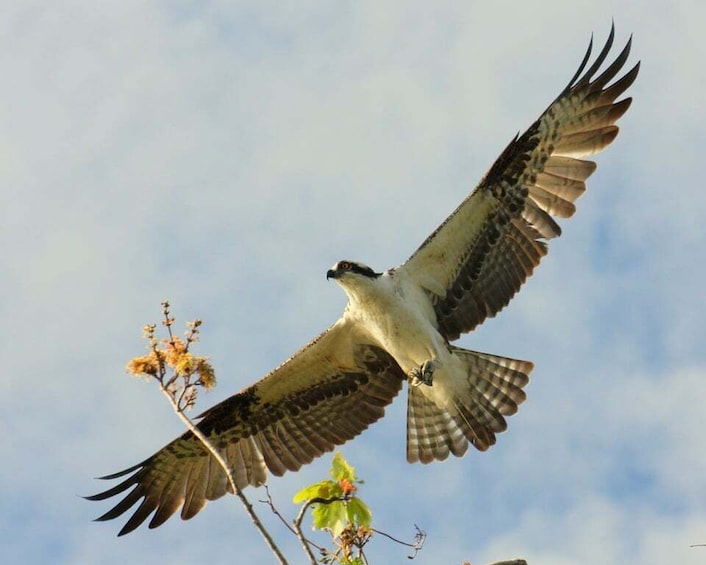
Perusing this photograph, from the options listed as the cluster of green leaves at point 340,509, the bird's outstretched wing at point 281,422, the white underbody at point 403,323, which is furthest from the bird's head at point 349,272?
the cluster of green leaves at point 340,509

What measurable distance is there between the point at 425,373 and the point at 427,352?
0.69 ft

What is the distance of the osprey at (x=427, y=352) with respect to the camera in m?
10.6

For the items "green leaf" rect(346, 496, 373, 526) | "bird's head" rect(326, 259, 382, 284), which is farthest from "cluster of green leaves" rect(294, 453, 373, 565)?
"bird's head" rect(326, 259, 382, 284)

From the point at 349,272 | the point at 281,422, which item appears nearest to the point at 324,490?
the point at 349,272

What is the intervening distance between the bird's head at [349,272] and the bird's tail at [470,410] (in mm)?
1210

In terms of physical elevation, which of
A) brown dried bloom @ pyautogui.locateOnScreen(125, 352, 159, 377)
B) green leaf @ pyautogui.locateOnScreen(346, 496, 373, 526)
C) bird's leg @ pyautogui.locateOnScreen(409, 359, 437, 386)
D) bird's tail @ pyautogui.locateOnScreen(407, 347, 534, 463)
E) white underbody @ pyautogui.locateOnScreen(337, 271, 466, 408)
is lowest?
green leaf @ pyautogui.locateOnScreen(346, 496, 373, 526)

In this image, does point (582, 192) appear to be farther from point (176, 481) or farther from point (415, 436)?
point (176, 481)

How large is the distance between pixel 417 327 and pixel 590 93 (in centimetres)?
282

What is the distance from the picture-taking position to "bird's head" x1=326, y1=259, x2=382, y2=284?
10500 millimetres

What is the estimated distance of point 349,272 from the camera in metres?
10.5

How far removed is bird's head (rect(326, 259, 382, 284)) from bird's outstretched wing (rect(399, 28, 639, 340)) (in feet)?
1.69

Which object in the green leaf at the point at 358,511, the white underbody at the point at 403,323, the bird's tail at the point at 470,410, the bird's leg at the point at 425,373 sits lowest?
the green leaf at the point at 358,511

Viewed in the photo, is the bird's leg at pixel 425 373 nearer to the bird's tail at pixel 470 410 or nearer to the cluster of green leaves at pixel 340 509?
the bird's tail at pixel 470 410

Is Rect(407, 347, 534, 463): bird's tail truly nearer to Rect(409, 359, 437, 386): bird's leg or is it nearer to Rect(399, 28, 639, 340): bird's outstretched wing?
Rect(409, 359, 437, 386): bird's leg
